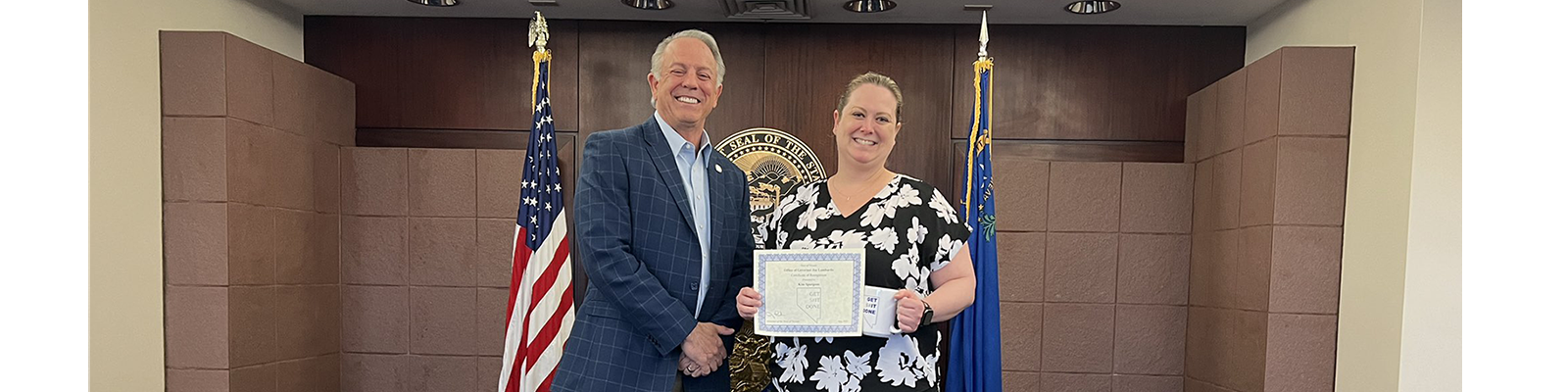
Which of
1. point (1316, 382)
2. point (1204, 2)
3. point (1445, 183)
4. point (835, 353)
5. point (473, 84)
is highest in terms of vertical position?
point (1204, 2)

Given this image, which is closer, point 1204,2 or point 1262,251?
point 1262,251

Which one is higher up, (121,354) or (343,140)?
(343,140)

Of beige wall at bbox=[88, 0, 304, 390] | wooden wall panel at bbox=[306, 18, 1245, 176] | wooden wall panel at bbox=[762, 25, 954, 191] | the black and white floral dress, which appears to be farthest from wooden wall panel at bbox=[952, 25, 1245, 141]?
beige wall at bbox=[88, 0, 304, 390]

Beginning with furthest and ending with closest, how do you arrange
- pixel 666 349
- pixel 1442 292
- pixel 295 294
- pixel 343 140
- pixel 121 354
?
pixel 343 140 → pixel 295 294 → pixel 121 354 → pixel 1442 292 → pixel 666 349

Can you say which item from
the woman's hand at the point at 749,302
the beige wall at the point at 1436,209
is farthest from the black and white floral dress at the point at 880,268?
the beige wall at the point at 1436,209

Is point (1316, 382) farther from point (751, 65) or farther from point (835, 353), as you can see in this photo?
point (751, 65)

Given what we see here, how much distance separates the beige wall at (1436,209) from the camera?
134 inches

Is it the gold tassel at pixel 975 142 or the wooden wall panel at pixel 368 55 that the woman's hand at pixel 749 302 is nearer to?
the gold tassel at pixel 975 142

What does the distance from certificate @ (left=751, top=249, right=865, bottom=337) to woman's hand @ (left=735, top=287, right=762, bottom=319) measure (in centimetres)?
2

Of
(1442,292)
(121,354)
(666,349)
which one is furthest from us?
(121,354)

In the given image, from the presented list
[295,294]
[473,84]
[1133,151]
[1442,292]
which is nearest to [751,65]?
[473,84]

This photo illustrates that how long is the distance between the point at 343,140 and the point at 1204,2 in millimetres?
4499

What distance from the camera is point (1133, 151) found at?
205 inches

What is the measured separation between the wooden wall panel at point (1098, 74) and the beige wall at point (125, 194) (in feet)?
12.4
